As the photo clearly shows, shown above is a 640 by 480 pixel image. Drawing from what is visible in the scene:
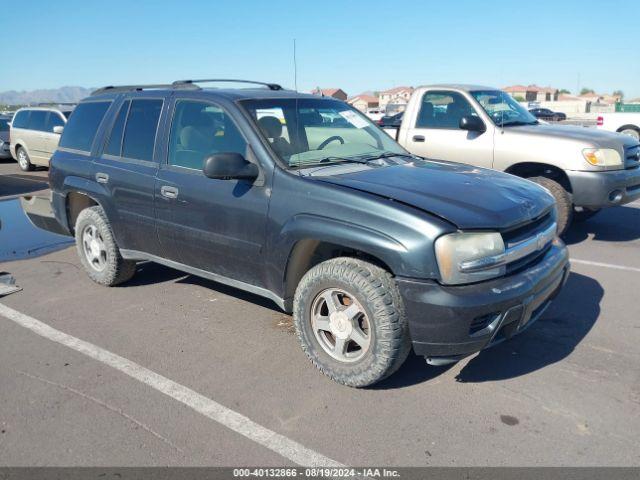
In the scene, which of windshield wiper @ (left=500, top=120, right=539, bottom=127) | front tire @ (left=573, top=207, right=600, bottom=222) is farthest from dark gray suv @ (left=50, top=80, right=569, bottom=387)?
front tire @ (left=573, top=207, right=600, bottom=222)

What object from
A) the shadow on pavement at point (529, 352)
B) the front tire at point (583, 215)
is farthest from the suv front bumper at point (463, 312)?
the front tire at point (583, 215)

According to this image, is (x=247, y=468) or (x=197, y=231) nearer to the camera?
(x=247, y=468)

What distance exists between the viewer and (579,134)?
677 cm

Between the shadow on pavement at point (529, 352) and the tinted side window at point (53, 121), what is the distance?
13.2 m

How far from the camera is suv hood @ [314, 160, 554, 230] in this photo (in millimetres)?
3191

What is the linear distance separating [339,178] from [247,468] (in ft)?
5.98

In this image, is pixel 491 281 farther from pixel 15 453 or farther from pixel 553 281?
pixel 15 453

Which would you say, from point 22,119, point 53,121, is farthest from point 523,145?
point 22,119

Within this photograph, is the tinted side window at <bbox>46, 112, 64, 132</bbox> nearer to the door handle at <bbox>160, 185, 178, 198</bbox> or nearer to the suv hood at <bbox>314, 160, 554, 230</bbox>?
the door handle at <bbox>160, 185, 178, 198</bbox>

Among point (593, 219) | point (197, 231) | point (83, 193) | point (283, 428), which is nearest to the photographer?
point (283, 428)

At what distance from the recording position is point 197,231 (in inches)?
165

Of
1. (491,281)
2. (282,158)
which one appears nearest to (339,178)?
(282,158)

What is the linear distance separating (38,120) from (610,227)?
13.9 meters

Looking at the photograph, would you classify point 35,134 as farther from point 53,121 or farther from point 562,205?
point 562,205
